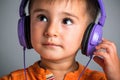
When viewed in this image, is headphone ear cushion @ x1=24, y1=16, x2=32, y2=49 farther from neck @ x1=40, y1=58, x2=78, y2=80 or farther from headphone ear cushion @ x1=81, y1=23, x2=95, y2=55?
headphone ear cushion @ x1=81, y1=23, x2=95, y2=55

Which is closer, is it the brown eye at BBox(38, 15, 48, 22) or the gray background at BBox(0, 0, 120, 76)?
the brown eye at BBox(38, 15, 48, 22)

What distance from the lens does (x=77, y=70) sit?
141cm

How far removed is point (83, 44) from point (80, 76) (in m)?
0.18

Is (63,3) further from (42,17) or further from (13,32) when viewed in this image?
(13,32)

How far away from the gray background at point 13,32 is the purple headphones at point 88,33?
0.99 ft

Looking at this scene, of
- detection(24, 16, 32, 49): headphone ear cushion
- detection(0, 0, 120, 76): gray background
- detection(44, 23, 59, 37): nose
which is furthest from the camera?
detection(0, 0, 120, 76): gray background

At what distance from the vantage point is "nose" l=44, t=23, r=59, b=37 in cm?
121

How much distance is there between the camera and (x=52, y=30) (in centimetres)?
121

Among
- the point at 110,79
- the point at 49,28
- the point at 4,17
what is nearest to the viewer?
the point at 49,28

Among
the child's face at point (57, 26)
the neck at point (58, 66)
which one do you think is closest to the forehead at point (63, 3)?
the child's face at point (57, 26)

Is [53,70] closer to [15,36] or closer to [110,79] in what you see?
[110,79]

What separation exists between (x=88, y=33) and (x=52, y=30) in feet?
0.54

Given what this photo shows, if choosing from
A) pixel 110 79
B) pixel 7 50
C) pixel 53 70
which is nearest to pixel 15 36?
pixel 7 50

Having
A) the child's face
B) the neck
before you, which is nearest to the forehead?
the child's face
